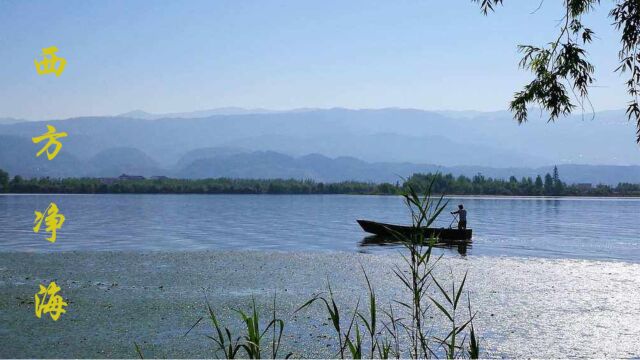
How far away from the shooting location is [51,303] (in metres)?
21.7

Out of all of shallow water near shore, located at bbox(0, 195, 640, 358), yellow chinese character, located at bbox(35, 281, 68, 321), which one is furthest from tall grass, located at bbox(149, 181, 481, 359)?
yellow chinese character, located at bbox(35, 281, 68, 321)

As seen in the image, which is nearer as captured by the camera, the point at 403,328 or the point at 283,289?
the point at 403,328

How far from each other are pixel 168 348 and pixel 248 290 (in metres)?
→ 8.90

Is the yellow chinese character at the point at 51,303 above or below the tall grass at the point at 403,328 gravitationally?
below

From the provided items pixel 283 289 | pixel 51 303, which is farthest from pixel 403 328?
pixel 51 303

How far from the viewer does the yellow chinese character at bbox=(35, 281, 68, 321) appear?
66.5ft

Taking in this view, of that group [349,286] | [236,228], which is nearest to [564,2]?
[349,286]

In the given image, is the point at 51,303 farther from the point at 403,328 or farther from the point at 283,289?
the point at 403,328

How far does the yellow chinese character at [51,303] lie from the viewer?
2027cm

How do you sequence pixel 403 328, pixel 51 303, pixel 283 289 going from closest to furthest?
pixel 403 328 → pixel 51 303 → pixel 283 289

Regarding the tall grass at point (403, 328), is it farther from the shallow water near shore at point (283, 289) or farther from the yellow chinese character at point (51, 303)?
the yellow chinese character at point (51, 303)

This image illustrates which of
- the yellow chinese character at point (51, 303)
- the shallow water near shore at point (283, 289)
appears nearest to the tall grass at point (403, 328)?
the shallow water near shore at point (283, 289)

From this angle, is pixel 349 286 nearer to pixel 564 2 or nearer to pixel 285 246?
pixel 564 2

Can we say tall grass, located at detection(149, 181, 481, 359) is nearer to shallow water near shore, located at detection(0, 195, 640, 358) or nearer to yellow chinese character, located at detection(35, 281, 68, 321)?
shallow water near shore, located at detection(0, 195, 640, 358)
